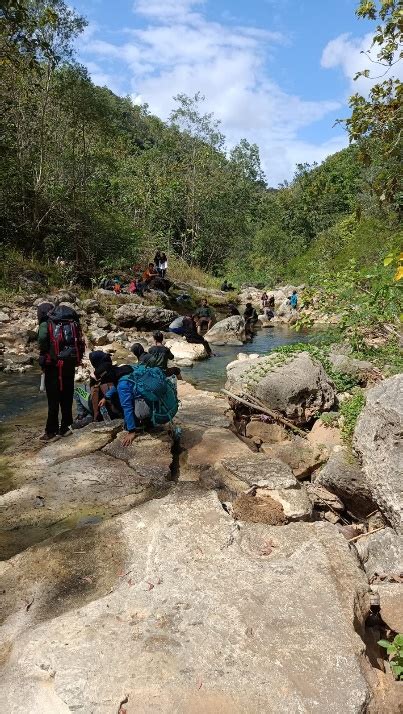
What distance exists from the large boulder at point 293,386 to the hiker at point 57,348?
2.91 metres

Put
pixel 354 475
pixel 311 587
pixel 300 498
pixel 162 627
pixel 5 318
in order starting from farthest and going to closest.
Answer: pixel 5 318 → pixel 354 475 → pixel 300 498 → pixel 311 587 → pixel 162 627

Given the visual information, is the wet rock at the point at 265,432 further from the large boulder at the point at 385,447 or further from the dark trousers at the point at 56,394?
the dark trousers at the point at 56,394

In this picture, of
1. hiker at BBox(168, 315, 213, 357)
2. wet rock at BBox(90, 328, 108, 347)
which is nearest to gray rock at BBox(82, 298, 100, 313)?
wet rock at BBox(90, 328, 108, 347)

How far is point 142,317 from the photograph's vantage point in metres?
17.2

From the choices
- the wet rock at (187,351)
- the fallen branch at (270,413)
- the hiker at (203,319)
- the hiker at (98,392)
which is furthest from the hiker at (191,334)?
the hiker at (98,392)

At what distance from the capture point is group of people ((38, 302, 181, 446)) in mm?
6000

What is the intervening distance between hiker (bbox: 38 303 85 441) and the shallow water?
370 cm

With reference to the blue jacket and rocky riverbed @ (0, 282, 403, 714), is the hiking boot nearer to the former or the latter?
rocky riverbed @ (0, 282, 403, 714)

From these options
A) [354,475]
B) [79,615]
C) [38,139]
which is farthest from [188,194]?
[79,615]

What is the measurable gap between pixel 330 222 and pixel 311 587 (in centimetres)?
3866

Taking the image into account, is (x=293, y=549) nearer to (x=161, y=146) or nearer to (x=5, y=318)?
(x=5, y=318)

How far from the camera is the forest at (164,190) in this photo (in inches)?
226

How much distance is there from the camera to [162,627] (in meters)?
2.88

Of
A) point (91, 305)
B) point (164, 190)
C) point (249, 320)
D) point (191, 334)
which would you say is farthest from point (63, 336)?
point (164, 190)
